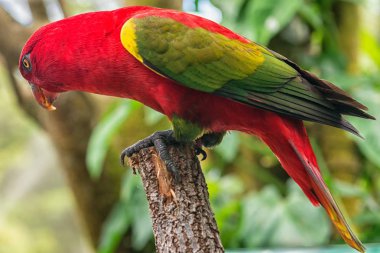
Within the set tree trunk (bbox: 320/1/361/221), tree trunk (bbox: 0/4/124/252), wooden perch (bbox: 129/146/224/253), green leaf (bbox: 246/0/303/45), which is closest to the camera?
wooden perch (bbox: 129/146/224/253)

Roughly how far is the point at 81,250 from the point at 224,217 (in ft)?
11.0

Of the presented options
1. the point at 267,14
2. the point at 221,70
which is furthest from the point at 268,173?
the point at 221,70

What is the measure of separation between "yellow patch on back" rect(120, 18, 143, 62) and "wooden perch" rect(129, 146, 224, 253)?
21cm

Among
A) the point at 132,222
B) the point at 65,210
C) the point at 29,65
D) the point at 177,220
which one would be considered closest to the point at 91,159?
the point at 132,222

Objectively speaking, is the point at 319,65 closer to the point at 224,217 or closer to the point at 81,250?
the point at 224,217

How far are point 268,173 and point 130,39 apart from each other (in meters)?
1.96

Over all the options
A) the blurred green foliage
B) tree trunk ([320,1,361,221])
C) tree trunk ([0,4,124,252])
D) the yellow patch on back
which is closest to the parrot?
the yellow patch on back

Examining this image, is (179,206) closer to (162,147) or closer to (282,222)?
(162,147)

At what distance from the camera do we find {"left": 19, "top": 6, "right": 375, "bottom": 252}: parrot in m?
1.44

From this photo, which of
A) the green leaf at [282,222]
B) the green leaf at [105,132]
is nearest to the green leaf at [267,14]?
the green leaf at [105,132]

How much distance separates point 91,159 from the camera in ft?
8.51

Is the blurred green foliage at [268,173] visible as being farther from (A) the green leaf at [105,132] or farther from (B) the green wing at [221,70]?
(B) the green wing at [221,70]

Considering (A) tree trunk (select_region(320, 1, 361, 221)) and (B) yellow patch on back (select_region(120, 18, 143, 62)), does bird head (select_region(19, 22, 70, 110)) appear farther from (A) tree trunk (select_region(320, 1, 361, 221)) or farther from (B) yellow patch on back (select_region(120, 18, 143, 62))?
(A) tree trunk (select_region(320, 1, 361, 221))

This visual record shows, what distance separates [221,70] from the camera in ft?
A: 4.91
